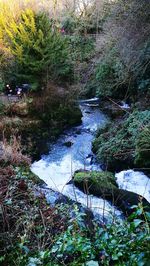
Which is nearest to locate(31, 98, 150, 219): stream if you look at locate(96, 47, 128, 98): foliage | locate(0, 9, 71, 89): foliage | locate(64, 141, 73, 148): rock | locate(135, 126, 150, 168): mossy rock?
locate(64, 141, 73, 148): rock

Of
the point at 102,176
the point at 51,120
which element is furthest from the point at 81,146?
the point at 102,176

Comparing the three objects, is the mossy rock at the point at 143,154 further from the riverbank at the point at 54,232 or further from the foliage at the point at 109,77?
the foliage at the point at 109,77

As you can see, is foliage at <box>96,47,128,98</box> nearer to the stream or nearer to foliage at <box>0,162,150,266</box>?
the stream

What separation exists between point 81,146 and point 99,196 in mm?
3396

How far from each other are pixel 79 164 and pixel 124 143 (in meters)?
1.36

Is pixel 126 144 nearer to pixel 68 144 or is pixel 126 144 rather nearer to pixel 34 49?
pixel 68 144

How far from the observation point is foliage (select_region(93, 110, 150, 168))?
7.00 metres

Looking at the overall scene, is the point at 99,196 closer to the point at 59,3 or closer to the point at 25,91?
the point at 25,91

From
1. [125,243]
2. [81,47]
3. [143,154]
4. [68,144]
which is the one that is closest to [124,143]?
[143,154]

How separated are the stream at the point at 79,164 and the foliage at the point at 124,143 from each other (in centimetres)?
35

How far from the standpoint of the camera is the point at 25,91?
1138cm

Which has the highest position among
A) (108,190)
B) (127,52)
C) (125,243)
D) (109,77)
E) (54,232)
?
(127,52)

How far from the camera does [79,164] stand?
8086 mm

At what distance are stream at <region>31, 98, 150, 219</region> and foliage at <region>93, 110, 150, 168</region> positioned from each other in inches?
13.6
